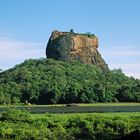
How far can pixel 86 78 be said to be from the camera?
18700 cm

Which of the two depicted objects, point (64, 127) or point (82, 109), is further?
point (82, 109)

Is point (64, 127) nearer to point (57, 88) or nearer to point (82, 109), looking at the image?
point (82, 109)

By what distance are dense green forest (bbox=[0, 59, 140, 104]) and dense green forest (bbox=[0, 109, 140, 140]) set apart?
76.5m

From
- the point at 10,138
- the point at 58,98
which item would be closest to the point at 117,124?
the point at 10,138

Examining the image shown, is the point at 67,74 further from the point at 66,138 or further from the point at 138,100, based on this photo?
the point at 66,138

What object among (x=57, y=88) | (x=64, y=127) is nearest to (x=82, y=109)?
(x=64, y=127)

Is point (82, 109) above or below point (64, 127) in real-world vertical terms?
above

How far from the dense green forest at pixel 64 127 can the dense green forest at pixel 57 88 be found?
76531 mm

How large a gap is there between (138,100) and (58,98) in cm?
2274

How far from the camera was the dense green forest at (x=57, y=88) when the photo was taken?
149 meters

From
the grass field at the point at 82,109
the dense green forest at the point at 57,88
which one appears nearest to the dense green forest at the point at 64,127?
the grass field at the point at 82,109

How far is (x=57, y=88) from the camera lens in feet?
520

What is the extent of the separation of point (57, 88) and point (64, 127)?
321 feet

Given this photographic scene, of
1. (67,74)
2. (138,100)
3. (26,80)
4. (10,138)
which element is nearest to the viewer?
(10,138)
